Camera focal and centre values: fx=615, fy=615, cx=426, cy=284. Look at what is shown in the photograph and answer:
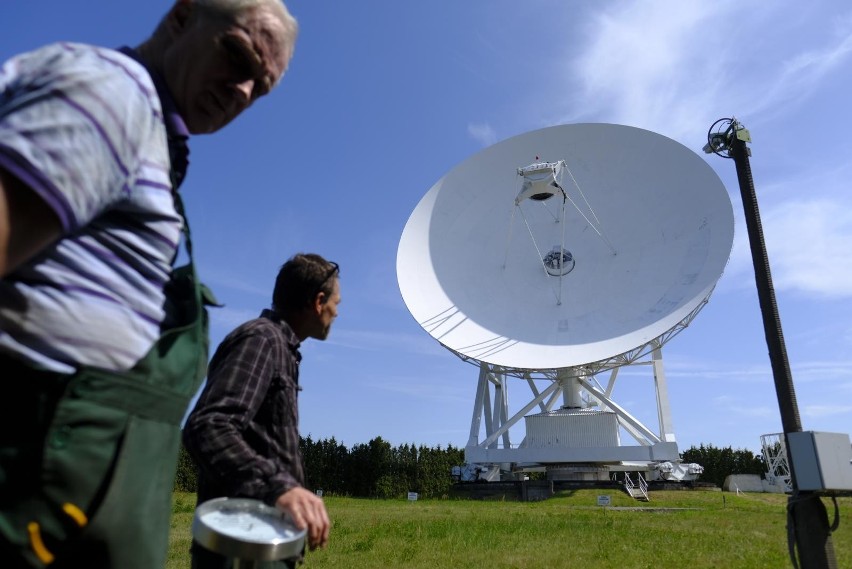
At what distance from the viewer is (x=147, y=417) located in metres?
1.14

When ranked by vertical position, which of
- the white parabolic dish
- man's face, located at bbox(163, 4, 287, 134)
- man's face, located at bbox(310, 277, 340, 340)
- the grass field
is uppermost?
the white parabolic dish

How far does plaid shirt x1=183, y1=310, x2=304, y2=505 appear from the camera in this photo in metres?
1.76

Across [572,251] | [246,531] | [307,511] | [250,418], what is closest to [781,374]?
[250,418]

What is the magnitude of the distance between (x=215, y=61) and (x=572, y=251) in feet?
77.1

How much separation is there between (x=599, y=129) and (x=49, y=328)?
85.9ft

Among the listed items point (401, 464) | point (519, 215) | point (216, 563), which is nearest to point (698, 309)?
point (519, 215)

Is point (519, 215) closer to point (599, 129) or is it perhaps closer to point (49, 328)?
point (599, 129)

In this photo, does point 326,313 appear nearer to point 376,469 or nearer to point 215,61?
point 215,61

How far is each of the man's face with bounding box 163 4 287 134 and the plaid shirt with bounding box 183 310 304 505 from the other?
93 centimetres

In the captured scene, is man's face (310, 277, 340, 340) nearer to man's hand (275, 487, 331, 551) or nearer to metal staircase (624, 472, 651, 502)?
man's hand (275, 487, 331, 551)

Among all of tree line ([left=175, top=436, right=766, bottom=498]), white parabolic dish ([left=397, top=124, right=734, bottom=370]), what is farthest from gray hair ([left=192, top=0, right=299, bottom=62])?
tree line ([left=175, top=436, right=766, bottom=498])

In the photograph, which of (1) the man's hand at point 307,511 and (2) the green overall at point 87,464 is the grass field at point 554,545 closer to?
(1) the man's hand at point 307,511

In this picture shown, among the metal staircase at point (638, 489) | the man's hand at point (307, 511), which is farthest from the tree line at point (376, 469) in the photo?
the man's hand at point (307, 511)

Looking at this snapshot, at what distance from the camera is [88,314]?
1048 mm
